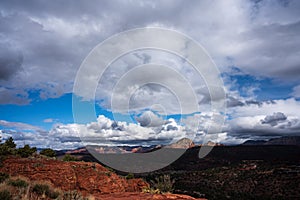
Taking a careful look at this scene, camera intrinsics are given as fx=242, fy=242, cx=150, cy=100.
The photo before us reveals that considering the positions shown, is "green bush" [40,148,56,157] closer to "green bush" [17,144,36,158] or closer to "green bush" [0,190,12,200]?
"green bush" [17,144,36,158]

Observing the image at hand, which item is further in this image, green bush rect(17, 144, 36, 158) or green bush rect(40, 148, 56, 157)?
green bush rect(40, 148, 56, 157)

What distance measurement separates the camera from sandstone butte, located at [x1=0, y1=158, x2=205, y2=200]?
16.4m

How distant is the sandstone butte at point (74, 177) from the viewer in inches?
644

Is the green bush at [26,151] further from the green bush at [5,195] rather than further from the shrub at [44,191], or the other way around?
the green bush at [5,195]

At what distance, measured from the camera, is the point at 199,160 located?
327ft

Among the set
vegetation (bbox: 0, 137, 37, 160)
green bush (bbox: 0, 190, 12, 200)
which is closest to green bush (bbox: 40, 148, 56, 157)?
vegetation (bbox: 0, 137, 37, 160)

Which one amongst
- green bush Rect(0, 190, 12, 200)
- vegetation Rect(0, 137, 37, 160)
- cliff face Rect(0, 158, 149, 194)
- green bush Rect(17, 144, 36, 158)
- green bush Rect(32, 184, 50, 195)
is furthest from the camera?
green bush Rect(17, 144, 36, 158)

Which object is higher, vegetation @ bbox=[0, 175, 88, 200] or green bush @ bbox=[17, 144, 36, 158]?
green bush @ bbox=[17, 144, 36, 158]

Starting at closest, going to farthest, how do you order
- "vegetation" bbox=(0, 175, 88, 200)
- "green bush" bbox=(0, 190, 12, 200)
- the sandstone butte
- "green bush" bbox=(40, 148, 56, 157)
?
1. "green bush" bbox=(0, 190, 12, 200)
2. "vegetation" bbox=(0, 175, 88, 200)
3. the sandstone butte
4. "green bush" bbox=(40, 148, 56, 157)

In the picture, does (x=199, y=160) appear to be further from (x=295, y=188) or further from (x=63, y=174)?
(x=63, y=174)

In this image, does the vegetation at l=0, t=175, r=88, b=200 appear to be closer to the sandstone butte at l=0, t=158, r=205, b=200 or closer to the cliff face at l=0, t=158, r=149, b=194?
the sandstone butte at l=0, t=158, r=205, b=200

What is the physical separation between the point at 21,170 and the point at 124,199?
8.25 metres

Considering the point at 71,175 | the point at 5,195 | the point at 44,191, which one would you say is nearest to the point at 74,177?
the point at 71,175

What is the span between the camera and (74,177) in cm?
1791
